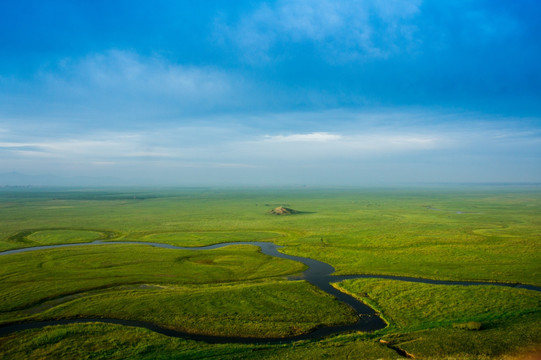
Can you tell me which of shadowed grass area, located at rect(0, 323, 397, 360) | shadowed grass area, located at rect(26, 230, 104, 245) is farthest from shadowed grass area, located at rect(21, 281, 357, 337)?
shadowed grass area, located at rect(26, 230, 104, 245)

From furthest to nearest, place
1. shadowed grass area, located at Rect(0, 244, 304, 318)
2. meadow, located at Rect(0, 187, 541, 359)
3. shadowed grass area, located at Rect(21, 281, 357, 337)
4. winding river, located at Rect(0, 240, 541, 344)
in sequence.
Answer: shadowed grass area, located at Rect(0, 244, 304, 318), shadowed grass area, located at Rect(21, 281, 357, 337), winding river, located at Rect(0, 240, 541, 344), meadow, located at Rect(0, 187, 541, 359)

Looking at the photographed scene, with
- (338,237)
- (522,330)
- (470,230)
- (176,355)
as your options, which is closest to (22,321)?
(176,355)

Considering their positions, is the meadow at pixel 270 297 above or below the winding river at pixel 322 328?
above

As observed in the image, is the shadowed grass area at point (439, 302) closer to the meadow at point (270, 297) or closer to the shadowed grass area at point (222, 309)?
the meadow at point (270, 297)

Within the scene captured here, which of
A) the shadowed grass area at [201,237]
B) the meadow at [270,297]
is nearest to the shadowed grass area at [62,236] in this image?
the meadow at [270,297]

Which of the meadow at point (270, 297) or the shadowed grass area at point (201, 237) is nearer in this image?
the meadow at point (270, 297)

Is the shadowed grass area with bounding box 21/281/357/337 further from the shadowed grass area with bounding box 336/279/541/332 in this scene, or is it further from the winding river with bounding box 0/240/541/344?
the shadowed grass area with bounding box 336/279/541/332

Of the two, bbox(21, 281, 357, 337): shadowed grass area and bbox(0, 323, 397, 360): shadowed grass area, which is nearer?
bbox(0, 323, 397, 360): shadowed grass area

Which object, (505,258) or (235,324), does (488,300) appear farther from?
(235,324)

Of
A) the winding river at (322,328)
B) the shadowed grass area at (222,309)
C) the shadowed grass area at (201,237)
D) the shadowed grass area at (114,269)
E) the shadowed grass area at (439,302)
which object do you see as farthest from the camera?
the shadowed grass area at (201,237)

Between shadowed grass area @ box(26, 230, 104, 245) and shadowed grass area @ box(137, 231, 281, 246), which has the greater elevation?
shadowed grass area @ box(26, 230, 104, 245)

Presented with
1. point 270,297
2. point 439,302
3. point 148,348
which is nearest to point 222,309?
point 270,297
